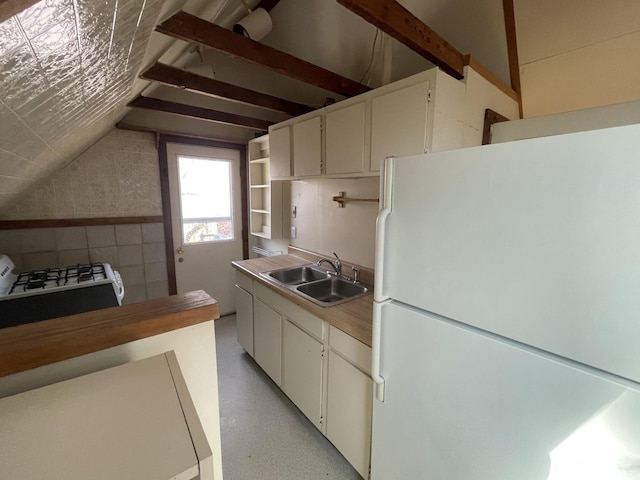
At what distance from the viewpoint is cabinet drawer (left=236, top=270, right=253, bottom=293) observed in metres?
2.45

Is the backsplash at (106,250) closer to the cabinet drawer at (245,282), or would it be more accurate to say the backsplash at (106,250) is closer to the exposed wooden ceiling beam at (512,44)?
the cabinet drawer at (245,282)

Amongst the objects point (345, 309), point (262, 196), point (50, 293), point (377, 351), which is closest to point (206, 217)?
point (262, 196)

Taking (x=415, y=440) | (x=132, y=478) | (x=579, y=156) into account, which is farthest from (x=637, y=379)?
(x=132, y=478)

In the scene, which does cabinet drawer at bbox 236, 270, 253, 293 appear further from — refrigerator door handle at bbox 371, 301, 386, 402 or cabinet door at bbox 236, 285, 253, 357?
refrigerator door handle at bbox 371, 301, 386, 402

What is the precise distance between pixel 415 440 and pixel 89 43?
1.86 m

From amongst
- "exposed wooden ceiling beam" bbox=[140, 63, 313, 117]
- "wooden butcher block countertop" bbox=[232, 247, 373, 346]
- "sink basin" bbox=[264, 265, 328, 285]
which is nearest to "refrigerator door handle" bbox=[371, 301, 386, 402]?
"wooden butcher block countertop" bbox=[232, 247, 373, 346]

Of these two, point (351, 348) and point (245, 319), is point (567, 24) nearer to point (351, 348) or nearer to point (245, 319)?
point (351, 348)

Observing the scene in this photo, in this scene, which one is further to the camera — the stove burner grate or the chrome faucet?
the chrome faucet

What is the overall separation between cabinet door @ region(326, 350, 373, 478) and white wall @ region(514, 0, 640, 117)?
195 centimetres

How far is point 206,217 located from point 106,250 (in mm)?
1067

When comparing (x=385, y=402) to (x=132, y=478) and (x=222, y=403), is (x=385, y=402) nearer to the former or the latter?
(x=132, y=478)

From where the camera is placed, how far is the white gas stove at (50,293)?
1.67 m

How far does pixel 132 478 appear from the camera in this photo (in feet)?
1.48

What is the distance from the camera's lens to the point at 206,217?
3.38 meters
